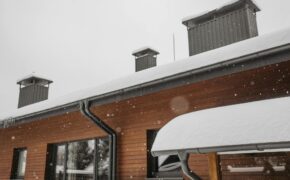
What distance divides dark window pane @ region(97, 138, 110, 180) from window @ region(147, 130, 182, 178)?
1390mm

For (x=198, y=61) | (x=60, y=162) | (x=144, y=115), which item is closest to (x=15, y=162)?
(x=60, y=162)

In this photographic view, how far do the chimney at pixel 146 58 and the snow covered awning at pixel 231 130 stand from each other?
839 centimetres

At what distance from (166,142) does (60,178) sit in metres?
6.32

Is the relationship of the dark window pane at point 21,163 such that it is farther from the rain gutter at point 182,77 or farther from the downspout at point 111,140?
the downspout at point 111,140

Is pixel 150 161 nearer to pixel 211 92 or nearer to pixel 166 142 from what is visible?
pixel 211 92

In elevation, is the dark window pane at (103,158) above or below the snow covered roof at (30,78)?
below

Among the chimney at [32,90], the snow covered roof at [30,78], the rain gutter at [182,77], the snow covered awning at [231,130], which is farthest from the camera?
the snow covered roof at [30,78]

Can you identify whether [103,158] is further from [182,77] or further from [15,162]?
[15,162]

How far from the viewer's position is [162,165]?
7.13 meters

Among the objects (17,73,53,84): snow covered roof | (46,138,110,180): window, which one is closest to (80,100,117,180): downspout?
(46,138,110,180): window

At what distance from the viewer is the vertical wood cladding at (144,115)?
228 inches

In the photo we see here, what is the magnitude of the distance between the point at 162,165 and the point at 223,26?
5267 millimetres

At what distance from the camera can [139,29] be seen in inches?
5172

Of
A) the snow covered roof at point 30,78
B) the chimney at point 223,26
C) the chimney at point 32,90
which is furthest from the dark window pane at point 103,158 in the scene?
the snow covered roof at point 30,78
